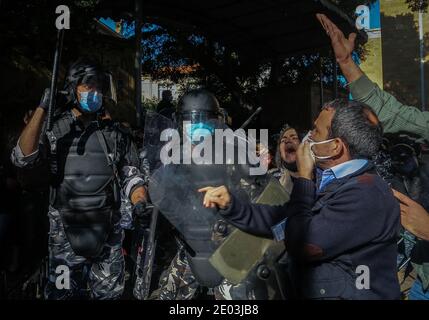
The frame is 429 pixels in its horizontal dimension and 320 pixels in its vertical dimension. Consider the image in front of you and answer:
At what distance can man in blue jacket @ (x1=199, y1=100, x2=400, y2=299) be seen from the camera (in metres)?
1.92

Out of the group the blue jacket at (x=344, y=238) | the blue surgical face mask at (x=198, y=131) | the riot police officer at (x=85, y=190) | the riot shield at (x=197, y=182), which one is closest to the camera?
the blue jacket at (x=344, y=238)

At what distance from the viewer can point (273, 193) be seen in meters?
2.33

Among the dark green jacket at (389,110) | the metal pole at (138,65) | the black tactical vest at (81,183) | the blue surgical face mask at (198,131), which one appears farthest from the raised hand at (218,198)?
the metal pole at (138,65)

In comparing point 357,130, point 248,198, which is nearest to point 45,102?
point 248,198

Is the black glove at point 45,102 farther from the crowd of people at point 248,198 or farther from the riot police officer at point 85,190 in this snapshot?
the riot police officer at point 85,190

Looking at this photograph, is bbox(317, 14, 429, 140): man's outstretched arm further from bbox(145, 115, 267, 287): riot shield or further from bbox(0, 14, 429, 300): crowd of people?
bbox(145, 115, 267, 287): riot shield

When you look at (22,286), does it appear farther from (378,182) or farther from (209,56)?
(209,56)

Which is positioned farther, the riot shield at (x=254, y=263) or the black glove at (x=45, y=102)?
the black glove at (x=45, y=102)

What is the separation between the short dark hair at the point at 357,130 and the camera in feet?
6.88

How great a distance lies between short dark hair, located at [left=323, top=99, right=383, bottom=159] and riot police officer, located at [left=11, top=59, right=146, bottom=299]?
154 centimetres

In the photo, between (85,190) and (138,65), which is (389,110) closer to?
(85,190)

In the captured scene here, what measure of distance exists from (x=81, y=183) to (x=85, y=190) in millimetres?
57
